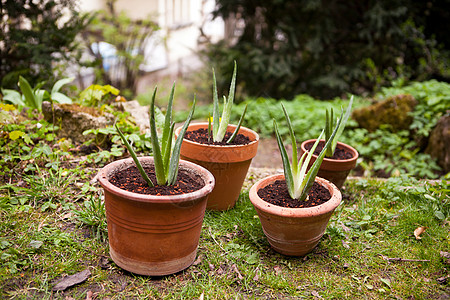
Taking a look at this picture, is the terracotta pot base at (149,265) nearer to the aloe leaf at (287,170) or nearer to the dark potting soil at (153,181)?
the dark potting soil at (153,181)

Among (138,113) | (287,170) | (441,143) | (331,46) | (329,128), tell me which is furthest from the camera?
(331,46)

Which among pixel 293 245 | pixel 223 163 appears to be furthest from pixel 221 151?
pixel 293 245

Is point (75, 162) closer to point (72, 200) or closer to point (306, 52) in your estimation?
point (72, 200)

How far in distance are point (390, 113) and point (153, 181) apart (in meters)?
3.77

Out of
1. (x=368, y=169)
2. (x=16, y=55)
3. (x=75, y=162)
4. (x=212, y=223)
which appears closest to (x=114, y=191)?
(x=212, y=223)

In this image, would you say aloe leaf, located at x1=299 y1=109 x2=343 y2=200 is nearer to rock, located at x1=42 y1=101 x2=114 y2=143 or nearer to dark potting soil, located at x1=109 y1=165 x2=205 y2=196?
dark potting soil, located at x1=109 y1=165 x2=205 y2=196

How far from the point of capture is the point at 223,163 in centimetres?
241

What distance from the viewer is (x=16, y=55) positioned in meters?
4.37

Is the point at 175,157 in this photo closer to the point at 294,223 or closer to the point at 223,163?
the point at 223,163

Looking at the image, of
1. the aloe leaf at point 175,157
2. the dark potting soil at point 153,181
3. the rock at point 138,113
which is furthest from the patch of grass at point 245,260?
the rock at point 138,113

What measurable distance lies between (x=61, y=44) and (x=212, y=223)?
3458 mm

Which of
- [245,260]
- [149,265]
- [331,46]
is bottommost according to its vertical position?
[245,260]

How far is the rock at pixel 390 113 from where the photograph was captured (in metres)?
4.55

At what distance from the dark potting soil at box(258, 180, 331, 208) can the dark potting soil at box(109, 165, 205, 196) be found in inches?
17.7
